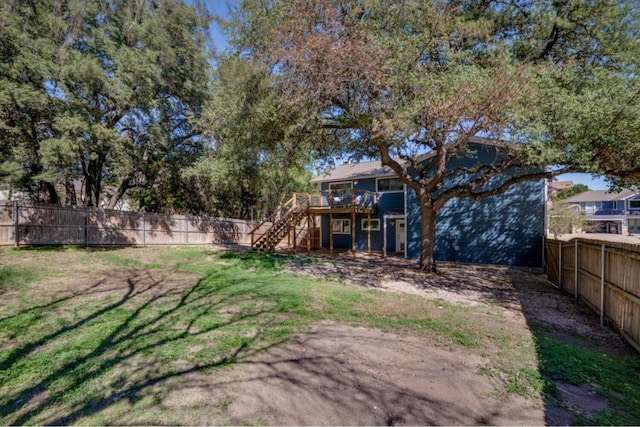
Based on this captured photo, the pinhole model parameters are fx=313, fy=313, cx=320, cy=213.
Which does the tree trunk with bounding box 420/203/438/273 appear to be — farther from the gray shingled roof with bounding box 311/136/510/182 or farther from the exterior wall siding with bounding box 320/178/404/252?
the exterior wall siding with bounding box 320/178/404/252

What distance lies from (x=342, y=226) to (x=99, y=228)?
39.6 ft

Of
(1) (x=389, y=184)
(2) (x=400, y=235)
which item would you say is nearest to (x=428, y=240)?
(2) (x=400, y=235)

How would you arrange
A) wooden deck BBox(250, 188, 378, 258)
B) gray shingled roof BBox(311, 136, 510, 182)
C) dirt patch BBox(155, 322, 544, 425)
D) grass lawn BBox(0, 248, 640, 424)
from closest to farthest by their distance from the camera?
1. dirt patch BBox(155, 322, 544, 425)
2. grass lawn BBox(0, 248, 640, 424)
3. wooden deck BBox(250, 188, 378, 258)
4. gray shingled roof BBox(311, 136, 510, 182)

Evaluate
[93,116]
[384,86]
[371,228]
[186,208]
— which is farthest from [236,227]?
[384,86]

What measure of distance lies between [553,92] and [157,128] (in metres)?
12.9

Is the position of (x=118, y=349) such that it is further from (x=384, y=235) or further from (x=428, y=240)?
(x=384, y=235)

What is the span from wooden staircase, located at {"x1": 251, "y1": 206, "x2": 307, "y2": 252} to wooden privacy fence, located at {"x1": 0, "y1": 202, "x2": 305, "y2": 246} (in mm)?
4817

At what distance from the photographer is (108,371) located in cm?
332

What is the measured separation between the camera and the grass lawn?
2953 millimetres

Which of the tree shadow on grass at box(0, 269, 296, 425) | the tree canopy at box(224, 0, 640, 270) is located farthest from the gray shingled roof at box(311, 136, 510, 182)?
the tree shadow on grass at box(0, 269, 296, 425)

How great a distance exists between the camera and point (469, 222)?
13.5m

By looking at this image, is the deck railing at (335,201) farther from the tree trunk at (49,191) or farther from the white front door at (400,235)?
the tree trunk at (49,191)

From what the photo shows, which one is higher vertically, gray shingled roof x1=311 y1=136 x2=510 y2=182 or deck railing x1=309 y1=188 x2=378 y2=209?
gray shingled roof x1=311 y1=136 x2=510 y2=182

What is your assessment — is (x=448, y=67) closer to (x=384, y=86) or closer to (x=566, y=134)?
(x=384, y=86)
